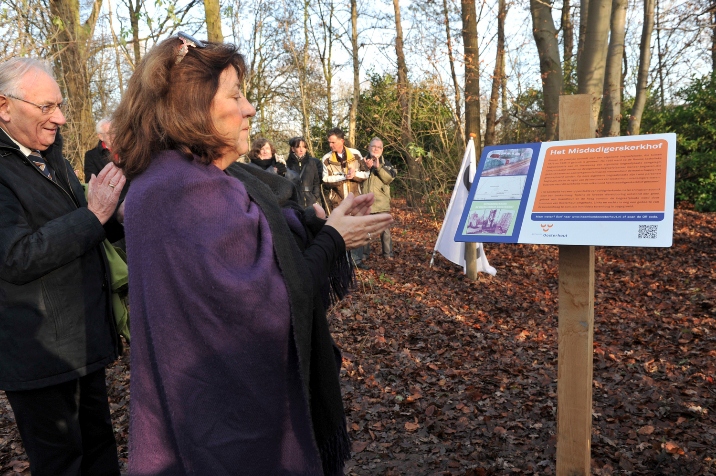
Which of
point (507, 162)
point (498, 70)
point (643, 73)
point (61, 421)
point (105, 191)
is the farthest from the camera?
point (643, 73)

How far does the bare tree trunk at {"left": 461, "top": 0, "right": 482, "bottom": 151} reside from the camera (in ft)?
31.1

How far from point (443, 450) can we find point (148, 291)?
2.71m

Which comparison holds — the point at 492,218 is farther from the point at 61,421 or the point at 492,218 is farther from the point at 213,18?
the point at 213,18

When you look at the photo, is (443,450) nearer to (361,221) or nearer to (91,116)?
(361,221)

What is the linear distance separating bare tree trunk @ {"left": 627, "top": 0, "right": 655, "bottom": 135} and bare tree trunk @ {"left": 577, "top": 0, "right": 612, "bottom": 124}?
3.61m

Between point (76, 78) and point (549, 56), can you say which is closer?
point (549, 56)

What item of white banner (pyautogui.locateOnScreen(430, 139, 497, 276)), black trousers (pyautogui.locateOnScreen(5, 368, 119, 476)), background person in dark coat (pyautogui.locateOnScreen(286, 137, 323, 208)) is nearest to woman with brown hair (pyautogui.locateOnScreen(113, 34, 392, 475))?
black trousers (pyautogui.locateOnScreen(5, 368, 119, 476))

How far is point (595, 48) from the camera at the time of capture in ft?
28.7

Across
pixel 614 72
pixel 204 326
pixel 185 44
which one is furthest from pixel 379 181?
pixel 204 326

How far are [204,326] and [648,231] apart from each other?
1.78 m

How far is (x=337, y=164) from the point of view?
883 cm

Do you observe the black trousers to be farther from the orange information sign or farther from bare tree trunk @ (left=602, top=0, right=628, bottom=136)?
bare tree trunk @ (left=602, top=0, right=628, bottom=136)

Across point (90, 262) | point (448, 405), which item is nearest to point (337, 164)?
point (448, 405)

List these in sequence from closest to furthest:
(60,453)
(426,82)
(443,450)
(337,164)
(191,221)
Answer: (191,221), (60,453), (443,450), (337,164), (426,82)
